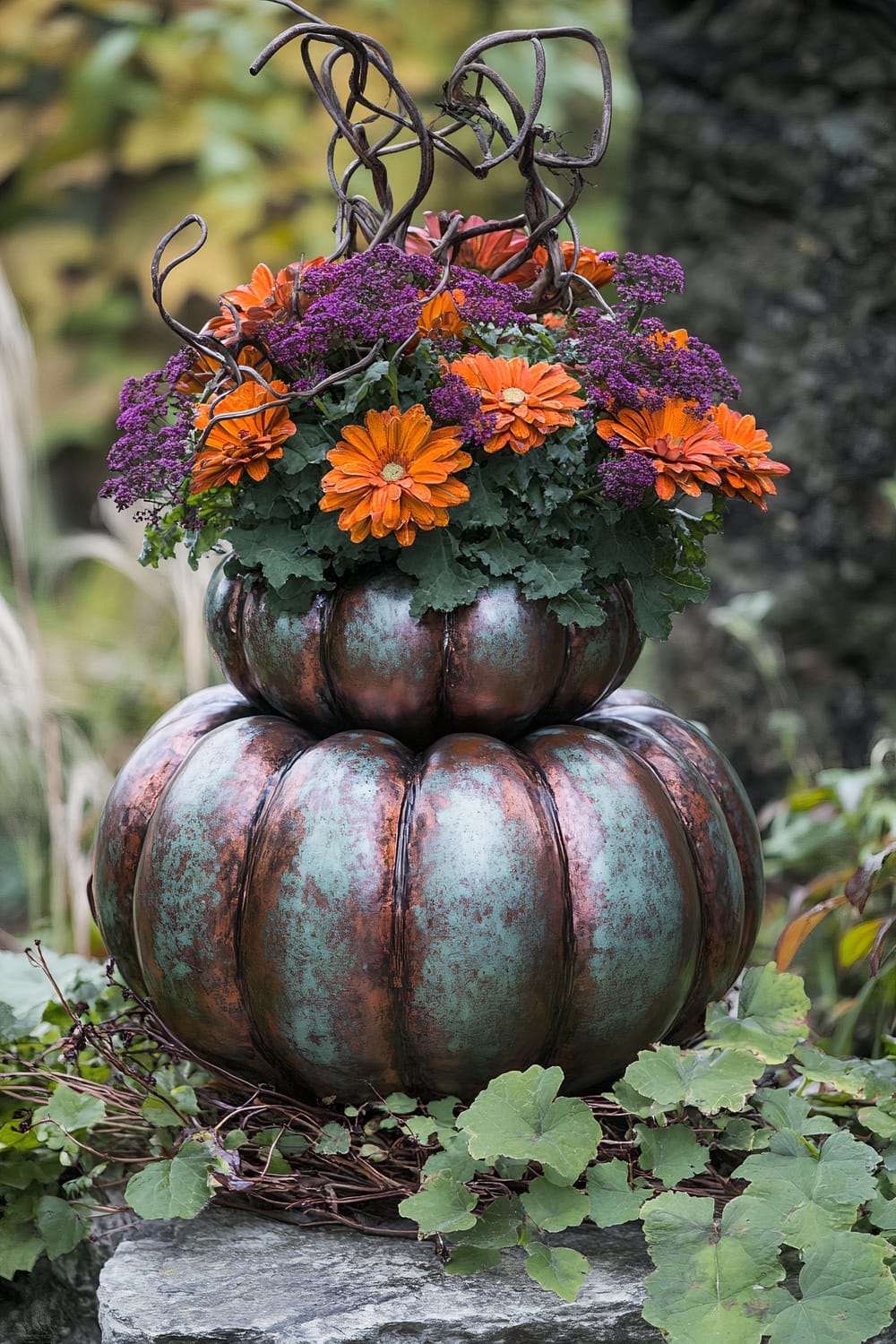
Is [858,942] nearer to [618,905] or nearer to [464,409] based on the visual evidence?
[618,905]

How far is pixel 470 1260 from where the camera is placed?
4.07 ft

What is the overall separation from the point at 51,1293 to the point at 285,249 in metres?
4.73

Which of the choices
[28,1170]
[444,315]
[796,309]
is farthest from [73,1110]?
[796,309]

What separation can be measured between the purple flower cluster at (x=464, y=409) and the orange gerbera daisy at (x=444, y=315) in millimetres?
119

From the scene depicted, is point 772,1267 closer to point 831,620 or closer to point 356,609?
point 356,609

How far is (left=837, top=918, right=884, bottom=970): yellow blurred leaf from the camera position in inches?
75.8

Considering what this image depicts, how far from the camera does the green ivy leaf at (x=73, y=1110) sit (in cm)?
136

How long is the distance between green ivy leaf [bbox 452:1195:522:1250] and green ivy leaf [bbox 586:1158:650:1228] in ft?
0.27

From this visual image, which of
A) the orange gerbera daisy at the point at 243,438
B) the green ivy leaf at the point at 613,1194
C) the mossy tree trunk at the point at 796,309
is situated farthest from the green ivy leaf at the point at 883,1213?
the mossy tree trunk at the point at 796,309

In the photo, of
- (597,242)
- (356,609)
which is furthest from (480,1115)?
(597,242)

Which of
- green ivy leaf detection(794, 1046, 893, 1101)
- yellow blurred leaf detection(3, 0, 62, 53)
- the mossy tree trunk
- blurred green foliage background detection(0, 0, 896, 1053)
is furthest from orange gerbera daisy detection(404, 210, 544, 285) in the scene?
yellow blurred leaf detection(3, 0, 62, 53)

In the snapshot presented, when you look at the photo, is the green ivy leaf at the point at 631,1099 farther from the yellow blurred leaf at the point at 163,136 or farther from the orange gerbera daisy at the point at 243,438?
the yellow blurred leaf at the point at 163,136

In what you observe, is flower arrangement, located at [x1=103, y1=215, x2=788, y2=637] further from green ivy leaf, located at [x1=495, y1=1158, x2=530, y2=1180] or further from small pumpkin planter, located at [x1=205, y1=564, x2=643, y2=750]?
green ivy leaf, located at [x1=495, y1=1158, x2=530, y2=1180]

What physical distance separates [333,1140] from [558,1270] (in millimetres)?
294
